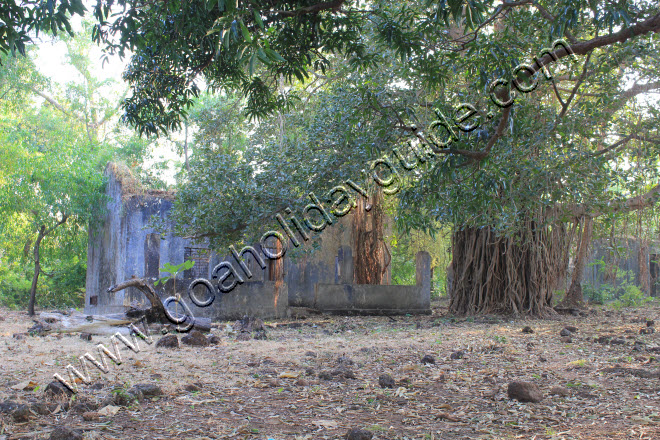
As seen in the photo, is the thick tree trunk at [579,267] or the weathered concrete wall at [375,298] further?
the weathered concrete wall at [375,298]

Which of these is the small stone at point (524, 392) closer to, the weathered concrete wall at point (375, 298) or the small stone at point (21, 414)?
the small stone at point (21, 414)

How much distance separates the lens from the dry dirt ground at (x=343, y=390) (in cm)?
323

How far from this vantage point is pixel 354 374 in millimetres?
4668

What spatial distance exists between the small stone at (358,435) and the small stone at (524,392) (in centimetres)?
132

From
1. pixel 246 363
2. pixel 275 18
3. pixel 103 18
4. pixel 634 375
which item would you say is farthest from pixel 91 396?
pixel 634 375

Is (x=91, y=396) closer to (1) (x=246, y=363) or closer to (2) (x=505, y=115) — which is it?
(1) (x=246, y=363)

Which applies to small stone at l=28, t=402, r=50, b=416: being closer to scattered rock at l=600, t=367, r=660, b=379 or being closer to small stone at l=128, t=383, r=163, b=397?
small stone at l=128, t=383, r=163, b=397

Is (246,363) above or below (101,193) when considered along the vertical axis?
below

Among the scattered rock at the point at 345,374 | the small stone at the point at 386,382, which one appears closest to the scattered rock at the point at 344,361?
the scattered rock at the point at 345,374

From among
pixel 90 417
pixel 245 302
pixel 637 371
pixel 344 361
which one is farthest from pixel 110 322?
pixel 637 371

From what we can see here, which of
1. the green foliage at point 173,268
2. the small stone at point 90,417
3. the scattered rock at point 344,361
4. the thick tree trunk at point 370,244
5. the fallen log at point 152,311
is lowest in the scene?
the small stone at point 90,417

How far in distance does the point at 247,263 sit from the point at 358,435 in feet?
35.6

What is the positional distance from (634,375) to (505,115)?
8.07 feet

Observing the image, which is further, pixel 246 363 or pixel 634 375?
pixel 246 363
